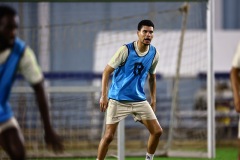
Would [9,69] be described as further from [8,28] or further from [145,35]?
[145,35]

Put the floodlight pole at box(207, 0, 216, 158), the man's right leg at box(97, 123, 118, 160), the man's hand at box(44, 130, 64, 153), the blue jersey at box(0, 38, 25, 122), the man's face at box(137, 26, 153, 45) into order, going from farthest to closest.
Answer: the floodlight pole at box(207, 0, 216, 158), the man's face at box(137, 26, 153, 45), the man's right leg at box(97, 123, 118, 160), the blue jersey at box(0, 38, 25, 122), the man's hand at box(44, 130, 64, 153)

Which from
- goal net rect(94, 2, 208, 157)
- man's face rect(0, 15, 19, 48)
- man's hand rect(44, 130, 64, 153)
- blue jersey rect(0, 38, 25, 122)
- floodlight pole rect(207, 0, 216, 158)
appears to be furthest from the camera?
goal net rect(94, 2, 208, 157)

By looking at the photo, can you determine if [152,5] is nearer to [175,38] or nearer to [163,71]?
[175,38]

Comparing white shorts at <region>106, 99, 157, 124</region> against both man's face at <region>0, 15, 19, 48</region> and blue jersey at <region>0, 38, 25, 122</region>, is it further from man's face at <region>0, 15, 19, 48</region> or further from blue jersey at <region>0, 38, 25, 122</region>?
man's face at <region>0, 15, 19, 48</region>

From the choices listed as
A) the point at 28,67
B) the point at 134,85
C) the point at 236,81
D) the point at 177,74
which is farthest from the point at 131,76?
the point at 177,74

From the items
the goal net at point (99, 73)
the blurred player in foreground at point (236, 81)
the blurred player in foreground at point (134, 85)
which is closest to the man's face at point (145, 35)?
the blurred player in foreground at point (134, 85)

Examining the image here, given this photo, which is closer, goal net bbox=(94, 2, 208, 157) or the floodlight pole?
the floodlight pole

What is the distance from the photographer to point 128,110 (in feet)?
40.3

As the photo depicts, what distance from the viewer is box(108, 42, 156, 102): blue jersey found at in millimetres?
12133

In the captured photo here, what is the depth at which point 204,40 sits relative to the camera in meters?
20.0

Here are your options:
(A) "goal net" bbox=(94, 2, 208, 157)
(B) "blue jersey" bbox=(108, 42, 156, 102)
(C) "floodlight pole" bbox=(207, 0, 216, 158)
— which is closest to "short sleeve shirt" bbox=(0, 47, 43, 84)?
(B) "blue jersey" bbox=(108, 42, 156, 102)

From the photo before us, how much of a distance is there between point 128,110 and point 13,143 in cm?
463

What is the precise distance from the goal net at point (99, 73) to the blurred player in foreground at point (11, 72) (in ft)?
22.3

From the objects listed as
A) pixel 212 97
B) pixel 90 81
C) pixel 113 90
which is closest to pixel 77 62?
pixel 90 81
